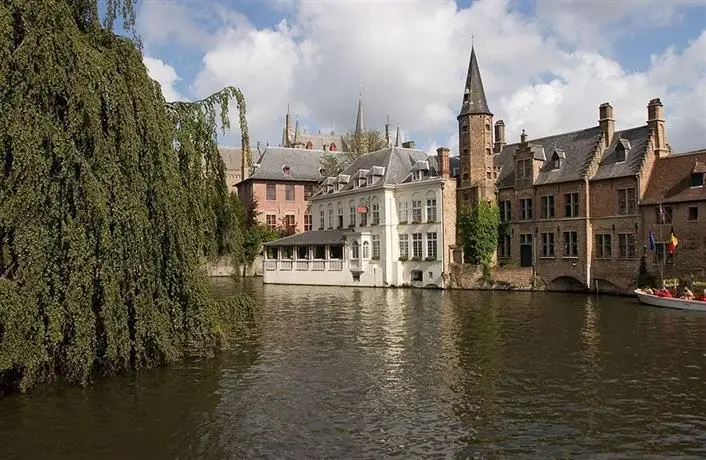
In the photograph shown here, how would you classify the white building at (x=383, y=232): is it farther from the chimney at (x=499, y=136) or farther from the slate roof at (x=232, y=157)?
the slate roof at (x=232, y=157)

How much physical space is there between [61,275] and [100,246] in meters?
0.90

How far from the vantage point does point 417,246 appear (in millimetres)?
43969

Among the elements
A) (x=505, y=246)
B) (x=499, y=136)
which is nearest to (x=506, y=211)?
(x=505, y=246)

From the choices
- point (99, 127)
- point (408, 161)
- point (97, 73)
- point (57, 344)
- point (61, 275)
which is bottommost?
point (57, 344)

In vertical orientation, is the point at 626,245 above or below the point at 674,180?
below

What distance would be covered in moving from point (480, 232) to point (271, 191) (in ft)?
93.2

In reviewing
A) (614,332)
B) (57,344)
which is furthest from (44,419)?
(614,332)

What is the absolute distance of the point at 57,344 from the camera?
474 inches

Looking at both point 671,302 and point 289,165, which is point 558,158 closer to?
point 671,302

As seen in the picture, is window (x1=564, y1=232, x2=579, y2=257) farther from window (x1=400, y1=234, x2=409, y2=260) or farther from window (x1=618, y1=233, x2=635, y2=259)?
window (x1=400, y1=234, x2=409, y2=260)

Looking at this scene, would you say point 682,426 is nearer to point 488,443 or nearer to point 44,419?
point 488,443

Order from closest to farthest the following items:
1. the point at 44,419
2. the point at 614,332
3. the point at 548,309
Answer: the point at 44,419 → the point at 614,332 → the point at 548,309

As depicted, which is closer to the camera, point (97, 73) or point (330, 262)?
point (97, 73)

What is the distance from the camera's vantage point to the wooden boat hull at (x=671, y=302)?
28.1 meters
